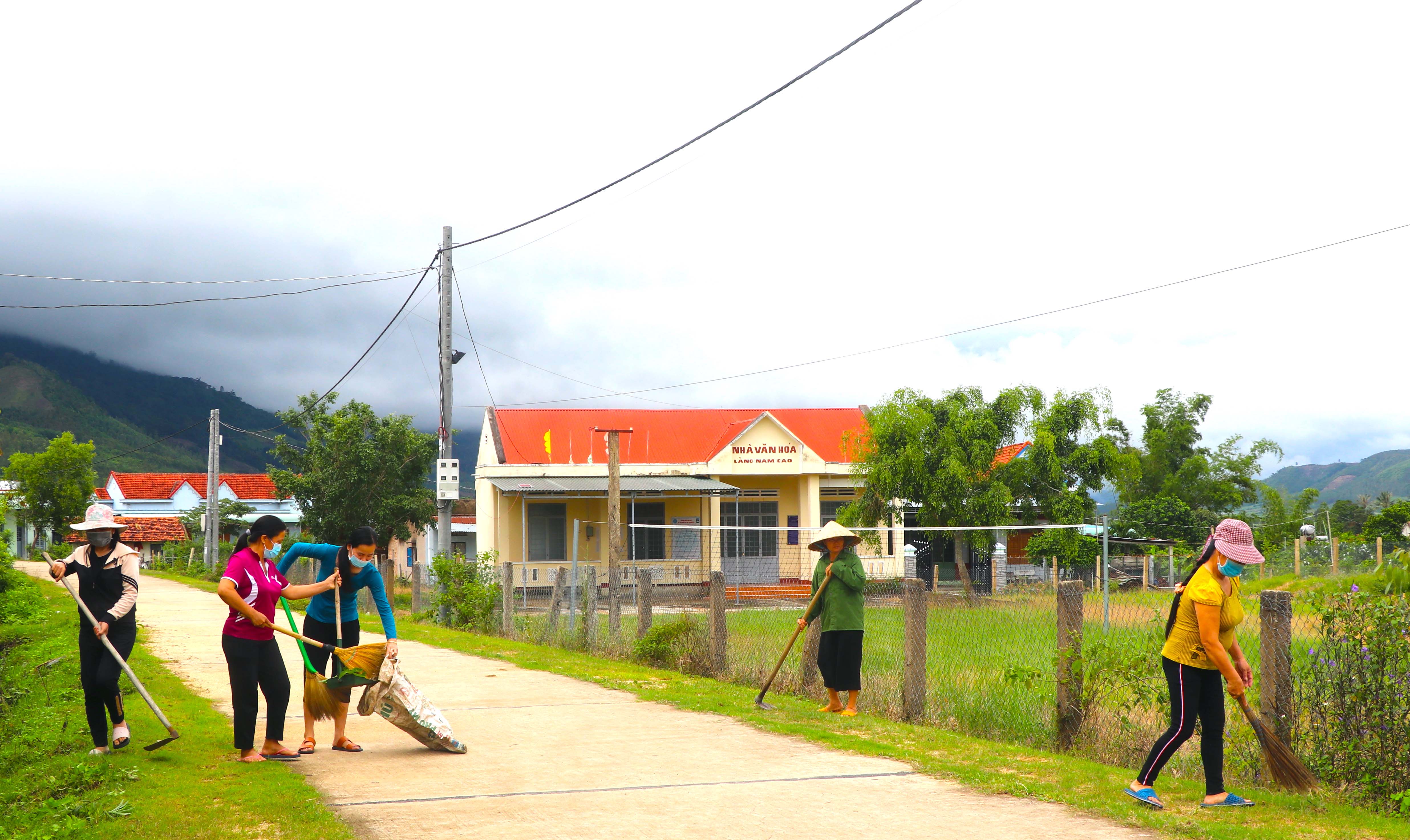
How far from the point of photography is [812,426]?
122 ft

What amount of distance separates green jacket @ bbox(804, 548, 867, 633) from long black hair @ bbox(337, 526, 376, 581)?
13.1 ft

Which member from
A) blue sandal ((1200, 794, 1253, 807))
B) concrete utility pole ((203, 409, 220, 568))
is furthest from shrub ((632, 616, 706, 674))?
concrete utility pole ((203, 409, 220, 568))

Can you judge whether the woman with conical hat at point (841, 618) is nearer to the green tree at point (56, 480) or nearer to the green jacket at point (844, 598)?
the green jacket at point (844, 598)

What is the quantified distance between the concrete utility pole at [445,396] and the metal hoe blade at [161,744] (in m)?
13.6

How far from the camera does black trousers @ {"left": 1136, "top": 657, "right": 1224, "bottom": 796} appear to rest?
6129mm

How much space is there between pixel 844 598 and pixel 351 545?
14.1ft

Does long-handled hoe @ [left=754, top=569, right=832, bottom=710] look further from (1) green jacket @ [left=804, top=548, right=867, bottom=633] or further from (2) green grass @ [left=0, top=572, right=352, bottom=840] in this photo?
(2) green grass @ [left=0, top=572, right=352, bottom=840]

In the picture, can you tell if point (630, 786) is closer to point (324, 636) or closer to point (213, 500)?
point (324, 636)

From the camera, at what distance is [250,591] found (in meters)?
7.12

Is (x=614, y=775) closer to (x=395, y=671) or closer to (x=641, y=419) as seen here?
(x=395, y=671)

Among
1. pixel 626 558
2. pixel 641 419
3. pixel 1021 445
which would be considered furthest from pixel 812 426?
pixel 1021 445

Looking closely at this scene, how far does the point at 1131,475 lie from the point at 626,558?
900 inches

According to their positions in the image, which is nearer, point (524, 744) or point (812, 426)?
point (524, 744)

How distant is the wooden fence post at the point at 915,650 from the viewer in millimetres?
9227
